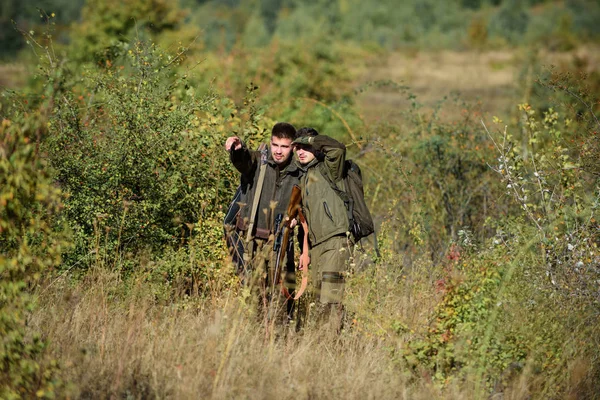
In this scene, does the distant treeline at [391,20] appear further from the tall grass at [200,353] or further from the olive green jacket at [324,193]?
the tall grass at [200,353]

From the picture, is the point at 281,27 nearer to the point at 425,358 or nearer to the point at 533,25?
the point at 533,25

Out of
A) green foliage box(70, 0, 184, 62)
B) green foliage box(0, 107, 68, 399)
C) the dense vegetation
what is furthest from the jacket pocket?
green foliage box(70, 0, 184, 62)

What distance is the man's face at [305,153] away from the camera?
5793 millimetres

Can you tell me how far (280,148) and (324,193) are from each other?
1.76 feet

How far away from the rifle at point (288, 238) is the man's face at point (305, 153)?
26cm

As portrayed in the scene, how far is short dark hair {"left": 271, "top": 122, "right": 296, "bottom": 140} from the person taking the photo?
5789 millimetres

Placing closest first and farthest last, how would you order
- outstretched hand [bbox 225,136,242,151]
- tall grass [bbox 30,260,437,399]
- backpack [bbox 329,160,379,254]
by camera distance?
tall grass [bbox 30,260,437,399]
outstretched hand [bbox 225,136,242,151]
backpack [bbox 329,160,379,254]

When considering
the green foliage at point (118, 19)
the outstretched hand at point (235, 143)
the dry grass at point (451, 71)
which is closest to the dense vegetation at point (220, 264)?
the outstretched hand at point (235, 143)

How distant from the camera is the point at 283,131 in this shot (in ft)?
19.0

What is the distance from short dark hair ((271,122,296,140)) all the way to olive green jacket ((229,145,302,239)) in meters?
0.21

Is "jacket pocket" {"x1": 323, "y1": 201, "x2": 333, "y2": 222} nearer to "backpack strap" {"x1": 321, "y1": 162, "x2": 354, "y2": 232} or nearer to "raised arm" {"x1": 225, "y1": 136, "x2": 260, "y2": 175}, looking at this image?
"backpack strap" {"x1": 321, "y1": 162, "x2": 354, "y2": 232}

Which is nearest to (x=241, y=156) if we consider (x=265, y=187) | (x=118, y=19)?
(x=265, y=187)

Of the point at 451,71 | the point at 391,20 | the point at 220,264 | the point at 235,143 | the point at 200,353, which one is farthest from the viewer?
the point at 391,20

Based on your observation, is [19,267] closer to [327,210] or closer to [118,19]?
[327,210]
